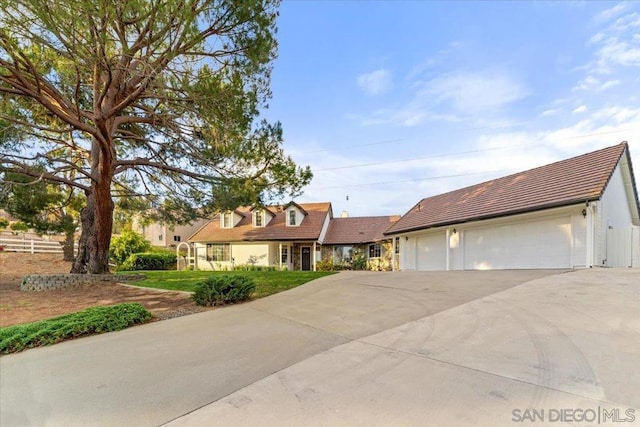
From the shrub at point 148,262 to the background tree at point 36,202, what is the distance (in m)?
8.69

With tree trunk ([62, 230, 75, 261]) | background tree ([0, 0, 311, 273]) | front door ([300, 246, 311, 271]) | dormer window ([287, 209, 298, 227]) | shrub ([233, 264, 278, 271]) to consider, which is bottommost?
shrub ([233, 264, 278, 271])

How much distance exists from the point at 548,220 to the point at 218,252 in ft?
73.1

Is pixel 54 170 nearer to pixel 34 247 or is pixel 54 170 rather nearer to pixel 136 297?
pixel 136 297

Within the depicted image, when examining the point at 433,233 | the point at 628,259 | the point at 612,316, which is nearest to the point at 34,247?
the point at 433,233

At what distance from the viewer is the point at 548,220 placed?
13.3 metres

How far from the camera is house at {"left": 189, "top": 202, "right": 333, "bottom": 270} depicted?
2633cm

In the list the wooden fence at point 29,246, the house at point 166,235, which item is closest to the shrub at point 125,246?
the wooden fence at point 29,246

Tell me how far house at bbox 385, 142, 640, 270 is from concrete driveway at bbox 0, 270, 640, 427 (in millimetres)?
Answer: 5834

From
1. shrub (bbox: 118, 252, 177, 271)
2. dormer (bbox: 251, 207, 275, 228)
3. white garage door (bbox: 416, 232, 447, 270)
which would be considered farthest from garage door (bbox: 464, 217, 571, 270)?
shrub (bbox: 118, 252, 177, 271)

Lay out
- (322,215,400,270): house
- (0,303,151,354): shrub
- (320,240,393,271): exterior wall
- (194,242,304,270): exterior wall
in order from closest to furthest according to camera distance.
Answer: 1. (0,303,151,354): shrub
2. (320,240,393,271): exterior wall
3. (322,215,400,270): house
4. (194,242,304,270): exterior wall

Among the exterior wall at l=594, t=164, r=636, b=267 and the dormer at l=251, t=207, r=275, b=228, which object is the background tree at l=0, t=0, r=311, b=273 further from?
the dormer at l=251, t=207, r=275, b=228

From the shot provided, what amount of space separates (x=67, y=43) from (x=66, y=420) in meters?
7.45

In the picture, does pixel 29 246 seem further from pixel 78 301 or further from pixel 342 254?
pixel 342 254

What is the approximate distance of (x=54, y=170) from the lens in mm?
12469
